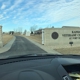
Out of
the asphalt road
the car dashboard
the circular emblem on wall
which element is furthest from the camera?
the circular emblem on wall

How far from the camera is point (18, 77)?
2137 mm

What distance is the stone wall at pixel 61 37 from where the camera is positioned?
33.1 m

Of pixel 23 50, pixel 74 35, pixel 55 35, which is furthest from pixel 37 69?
pixel 74 35

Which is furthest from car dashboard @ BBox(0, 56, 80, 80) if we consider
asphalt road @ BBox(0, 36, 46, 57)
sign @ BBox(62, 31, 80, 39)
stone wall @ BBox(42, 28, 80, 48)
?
sign @ BBox(62, 31, 80, 39)

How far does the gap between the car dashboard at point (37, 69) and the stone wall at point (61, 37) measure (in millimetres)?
30255

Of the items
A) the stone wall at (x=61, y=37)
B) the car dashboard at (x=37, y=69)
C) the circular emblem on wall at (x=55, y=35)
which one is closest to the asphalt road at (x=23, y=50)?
the stone wall at (x=61, y=37)

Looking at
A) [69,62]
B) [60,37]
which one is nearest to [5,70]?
[69,62]

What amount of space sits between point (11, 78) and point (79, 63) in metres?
0.92

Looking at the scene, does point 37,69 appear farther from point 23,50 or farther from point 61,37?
point 61,37

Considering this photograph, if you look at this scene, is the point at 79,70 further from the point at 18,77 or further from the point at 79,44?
the point at 79,44

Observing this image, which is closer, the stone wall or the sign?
the stone wall

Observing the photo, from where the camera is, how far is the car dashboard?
7.13ft

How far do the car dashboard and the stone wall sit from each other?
1191 inches

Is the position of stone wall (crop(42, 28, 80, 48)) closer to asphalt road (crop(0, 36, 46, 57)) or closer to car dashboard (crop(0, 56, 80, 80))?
asphalt road (crop(0, 36, 46, 57))
